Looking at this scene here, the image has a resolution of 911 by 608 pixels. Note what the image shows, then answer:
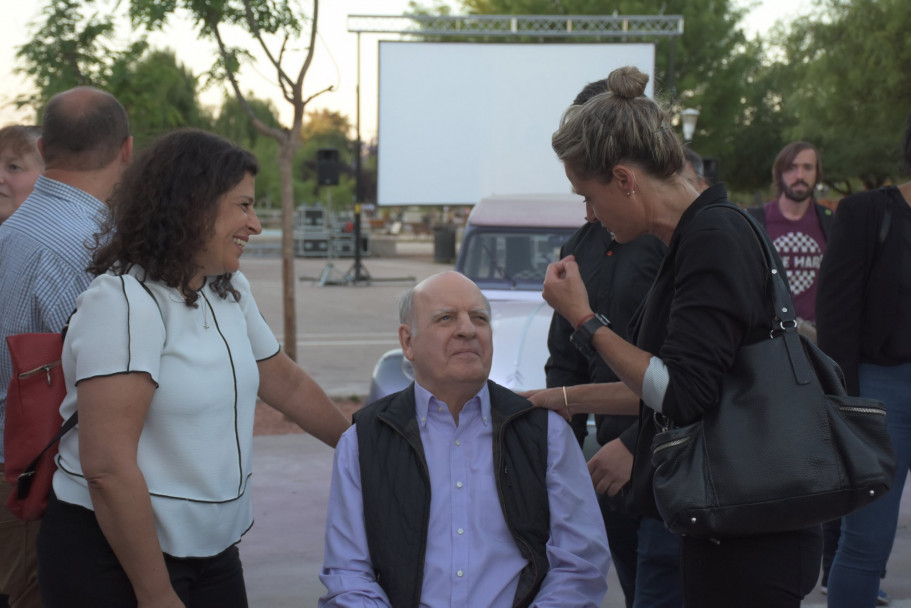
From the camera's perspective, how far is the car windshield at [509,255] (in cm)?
764

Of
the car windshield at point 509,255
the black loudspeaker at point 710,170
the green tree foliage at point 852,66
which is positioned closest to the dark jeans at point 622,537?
the black loudspeaker at point 710,170

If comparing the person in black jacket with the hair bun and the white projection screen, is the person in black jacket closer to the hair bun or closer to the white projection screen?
the hair bun

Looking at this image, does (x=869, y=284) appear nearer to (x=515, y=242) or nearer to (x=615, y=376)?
(x=615, y=376)

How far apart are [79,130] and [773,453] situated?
2.00 m

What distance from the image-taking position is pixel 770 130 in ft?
145

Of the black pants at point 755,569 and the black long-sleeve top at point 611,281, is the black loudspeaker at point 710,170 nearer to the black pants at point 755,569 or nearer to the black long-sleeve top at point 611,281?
the black long-sleeve top at point 611,281

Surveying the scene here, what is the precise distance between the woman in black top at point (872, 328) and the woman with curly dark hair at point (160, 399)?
84.9 inches

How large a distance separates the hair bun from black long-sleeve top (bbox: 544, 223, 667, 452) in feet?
3.03

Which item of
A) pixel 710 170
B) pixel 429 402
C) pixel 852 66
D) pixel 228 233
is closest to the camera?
pixel 228 233

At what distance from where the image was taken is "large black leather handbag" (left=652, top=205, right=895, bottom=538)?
2.18m

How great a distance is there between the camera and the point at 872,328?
362 cm

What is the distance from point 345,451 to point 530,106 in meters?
11.2

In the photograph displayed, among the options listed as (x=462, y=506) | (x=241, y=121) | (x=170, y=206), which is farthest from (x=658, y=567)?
(x=241, y=121)

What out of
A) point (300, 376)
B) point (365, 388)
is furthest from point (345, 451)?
point (365, 388)
